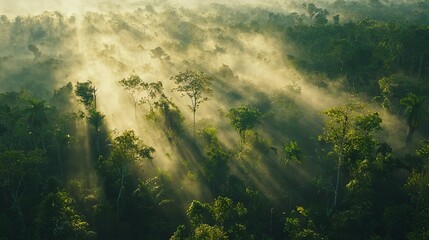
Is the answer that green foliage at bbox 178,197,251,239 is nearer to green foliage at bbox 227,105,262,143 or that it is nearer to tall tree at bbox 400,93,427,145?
green foliage at bbox 227,105,262,143

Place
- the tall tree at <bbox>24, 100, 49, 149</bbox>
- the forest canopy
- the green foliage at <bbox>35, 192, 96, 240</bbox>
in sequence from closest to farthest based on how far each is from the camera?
1. the green foliage at <bbox>35, 192, 96, 240</bbox>
2. the forest canopy
3. the tall tree at <bbox>24, 100, 49, 149</bbox>

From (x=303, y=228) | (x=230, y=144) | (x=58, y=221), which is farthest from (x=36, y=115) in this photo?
(x=303, y=228)

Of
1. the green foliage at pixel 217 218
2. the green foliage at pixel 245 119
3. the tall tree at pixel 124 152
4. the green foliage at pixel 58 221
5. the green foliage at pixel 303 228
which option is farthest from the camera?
the green foliage at pixel 245 119

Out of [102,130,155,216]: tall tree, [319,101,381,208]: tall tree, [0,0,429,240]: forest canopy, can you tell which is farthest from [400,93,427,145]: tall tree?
[102,130,155,216]: tall tree

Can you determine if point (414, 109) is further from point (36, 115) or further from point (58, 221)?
point (36, 115)

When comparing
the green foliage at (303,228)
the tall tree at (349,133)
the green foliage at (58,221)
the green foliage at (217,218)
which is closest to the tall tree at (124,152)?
the green foliage at (58,221)

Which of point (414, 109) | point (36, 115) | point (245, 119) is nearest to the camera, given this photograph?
point (414, 109)

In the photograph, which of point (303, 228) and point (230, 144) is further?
point (230, 144)

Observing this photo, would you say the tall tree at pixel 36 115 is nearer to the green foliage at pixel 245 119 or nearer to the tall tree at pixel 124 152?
the tall tree at pixel 124 152

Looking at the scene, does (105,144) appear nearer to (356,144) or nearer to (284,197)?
(284,197)

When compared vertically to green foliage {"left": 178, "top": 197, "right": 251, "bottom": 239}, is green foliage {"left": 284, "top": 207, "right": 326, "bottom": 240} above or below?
below

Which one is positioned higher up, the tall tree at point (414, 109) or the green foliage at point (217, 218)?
the tall tree at point (414, 109)
